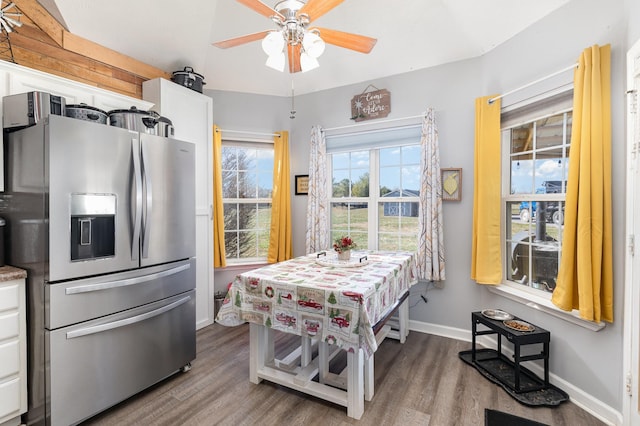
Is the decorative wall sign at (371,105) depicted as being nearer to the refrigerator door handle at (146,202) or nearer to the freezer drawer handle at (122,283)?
the refrigerator door handle at (146,202)

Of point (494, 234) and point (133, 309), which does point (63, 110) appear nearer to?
point (133, 309)

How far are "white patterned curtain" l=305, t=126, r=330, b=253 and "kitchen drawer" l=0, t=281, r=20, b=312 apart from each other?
2523 mm

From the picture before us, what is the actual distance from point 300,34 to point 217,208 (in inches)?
89.6

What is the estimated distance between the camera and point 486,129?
2754 millimetres

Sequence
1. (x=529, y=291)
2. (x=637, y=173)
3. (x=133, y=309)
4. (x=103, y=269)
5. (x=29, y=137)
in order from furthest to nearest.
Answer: (x=529, y=291), (x=133, y=309), (x=103, y=269), (x=29, y=137), (x=637, y=173)

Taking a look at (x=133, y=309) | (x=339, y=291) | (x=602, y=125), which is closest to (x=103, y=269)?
(x=133, y=309)

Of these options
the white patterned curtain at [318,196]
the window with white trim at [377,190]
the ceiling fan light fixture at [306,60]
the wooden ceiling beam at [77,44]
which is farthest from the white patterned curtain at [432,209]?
the wooden ceiling beam at [77,44]

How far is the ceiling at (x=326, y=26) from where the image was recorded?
252 cm

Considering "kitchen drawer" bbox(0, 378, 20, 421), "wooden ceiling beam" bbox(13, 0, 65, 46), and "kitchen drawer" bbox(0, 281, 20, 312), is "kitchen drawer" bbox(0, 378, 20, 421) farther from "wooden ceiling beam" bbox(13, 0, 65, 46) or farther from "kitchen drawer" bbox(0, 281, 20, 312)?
"wooden ceiling beam" bbox(13, 0, 65, 46)

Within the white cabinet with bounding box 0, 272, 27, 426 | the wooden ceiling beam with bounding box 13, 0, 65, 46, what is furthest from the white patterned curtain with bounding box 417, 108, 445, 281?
the wooden ceiling beam with bounding box 13, 0, 65, 46

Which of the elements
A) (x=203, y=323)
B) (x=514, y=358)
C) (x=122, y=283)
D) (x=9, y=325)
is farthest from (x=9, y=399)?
(x=514, y=358)

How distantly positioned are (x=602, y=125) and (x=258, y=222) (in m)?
3.40

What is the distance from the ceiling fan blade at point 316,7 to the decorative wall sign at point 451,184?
6.45 ft

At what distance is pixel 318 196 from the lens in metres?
3.73
